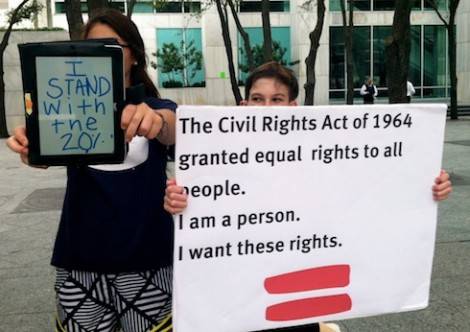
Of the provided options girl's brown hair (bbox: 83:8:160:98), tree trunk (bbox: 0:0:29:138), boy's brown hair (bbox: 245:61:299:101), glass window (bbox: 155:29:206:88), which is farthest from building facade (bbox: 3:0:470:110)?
girl's brown hair (bbox: 83:8:160:98)

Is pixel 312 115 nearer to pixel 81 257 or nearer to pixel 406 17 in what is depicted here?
pixel 81 257

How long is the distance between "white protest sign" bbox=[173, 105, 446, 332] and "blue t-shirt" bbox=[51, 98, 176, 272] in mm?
121

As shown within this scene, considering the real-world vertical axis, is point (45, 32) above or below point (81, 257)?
above

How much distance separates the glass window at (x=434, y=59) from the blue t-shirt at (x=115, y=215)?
32512 millimetres

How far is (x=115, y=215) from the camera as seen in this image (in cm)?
190

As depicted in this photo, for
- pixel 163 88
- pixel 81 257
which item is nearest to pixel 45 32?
pixel 163 88

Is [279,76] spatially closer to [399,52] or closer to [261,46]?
[399,52]

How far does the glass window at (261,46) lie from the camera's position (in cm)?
3109

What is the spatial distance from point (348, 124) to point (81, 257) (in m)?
1.00

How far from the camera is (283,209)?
1.98 m

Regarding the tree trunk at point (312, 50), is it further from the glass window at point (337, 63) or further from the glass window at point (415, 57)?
the glass window at point (415, 57)

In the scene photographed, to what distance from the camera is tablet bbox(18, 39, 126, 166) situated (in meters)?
1.52

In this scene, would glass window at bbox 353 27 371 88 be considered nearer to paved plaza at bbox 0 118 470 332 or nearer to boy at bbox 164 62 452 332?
paved plaza at bbox 0 118 470 332

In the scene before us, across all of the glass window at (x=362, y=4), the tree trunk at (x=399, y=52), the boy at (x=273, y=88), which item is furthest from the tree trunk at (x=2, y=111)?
the boy at (x=273, y=88)
